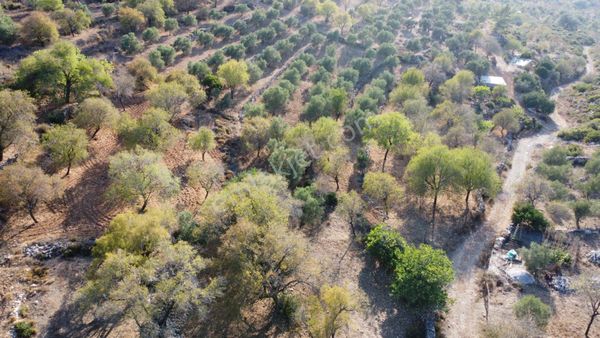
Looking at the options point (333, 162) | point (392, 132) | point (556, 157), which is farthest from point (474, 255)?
point (556, 157)

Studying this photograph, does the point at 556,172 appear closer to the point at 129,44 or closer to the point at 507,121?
the point at 507,121

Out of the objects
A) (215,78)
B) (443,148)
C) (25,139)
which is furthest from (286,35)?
(25,139)

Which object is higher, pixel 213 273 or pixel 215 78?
pixel 215 78

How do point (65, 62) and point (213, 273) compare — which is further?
point (65, 62)

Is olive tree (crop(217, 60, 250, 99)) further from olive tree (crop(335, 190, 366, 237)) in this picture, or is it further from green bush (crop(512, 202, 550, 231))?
green bush (crop(512, 202, 550, 231))

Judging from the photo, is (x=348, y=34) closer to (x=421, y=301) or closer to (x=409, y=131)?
(x=409, y=131)
